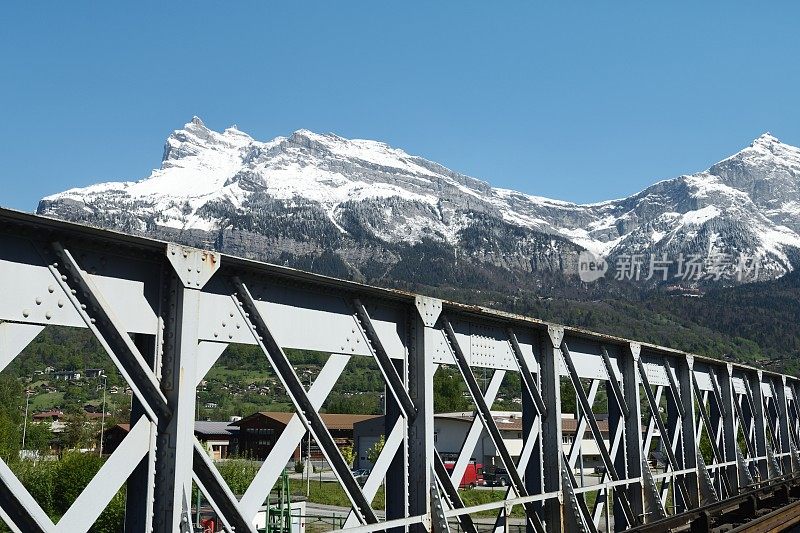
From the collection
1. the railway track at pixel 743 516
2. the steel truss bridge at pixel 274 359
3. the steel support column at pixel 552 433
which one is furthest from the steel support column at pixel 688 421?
the steel support column at pixel 552 433

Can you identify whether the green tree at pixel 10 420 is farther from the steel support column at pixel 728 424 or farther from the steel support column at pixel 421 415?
the steel support column at pixel 421 415

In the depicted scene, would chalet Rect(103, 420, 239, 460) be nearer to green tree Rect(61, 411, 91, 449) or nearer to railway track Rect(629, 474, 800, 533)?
green tree Rect(61, 411, 91, 449)

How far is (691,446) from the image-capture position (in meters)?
21.0

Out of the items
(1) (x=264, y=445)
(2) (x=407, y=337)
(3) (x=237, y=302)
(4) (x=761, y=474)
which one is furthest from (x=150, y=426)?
(1) (x=264, y=445)

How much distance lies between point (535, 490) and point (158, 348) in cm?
837

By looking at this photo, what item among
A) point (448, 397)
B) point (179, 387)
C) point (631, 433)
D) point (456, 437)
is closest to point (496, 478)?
point (456, 437)

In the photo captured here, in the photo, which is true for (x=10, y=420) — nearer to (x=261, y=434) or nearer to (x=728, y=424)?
(x=261, y=434)

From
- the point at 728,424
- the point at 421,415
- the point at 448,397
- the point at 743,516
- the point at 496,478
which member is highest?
the point at 448,397

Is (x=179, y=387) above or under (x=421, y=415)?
above

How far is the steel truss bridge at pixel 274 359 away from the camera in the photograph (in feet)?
21.8

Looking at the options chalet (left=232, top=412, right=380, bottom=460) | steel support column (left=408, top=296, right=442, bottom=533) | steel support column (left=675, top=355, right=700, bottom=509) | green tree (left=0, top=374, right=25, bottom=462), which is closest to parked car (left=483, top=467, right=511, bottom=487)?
chalet (left=232, top=412, right=380, bottom=460)

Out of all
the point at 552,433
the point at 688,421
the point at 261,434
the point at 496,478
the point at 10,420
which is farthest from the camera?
the point at 261,434

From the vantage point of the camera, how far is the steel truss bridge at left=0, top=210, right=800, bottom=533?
6641 mm

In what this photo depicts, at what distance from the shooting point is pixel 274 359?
8375 millimetres
